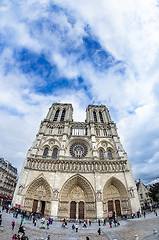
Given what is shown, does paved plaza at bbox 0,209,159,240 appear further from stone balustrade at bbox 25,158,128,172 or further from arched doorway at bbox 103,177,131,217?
stone balustrade at bbox 25,158,128,172

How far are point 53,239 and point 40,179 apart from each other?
1178cm

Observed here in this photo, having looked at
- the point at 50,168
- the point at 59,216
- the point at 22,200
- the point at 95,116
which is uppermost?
the point at 95,116

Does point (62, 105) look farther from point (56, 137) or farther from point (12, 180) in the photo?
point (12, 180)

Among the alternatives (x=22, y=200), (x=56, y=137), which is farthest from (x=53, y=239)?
(x=56, y=137)

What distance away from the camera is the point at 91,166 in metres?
20.9

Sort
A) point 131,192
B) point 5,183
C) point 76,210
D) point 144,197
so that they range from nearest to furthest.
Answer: point 131,192 → point 76,210 → point 5,183 → point 144,197

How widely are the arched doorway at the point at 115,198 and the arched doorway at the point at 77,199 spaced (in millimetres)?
2458

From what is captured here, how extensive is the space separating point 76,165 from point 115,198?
806 cm

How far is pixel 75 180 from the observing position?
20.0 meters

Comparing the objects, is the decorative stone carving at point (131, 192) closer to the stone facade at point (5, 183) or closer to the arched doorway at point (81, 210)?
the arched doorway at point (81, 210)

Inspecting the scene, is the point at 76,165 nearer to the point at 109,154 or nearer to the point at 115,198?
the point at 109,154

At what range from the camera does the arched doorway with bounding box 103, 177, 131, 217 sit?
60.7ft

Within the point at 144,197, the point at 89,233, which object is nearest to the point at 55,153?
the point at 89,233

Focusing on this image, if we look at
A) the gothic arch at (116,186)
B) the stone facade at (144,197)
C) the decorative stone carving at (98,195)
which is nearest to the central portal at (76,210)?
the decorative stone carving at (98,195)
